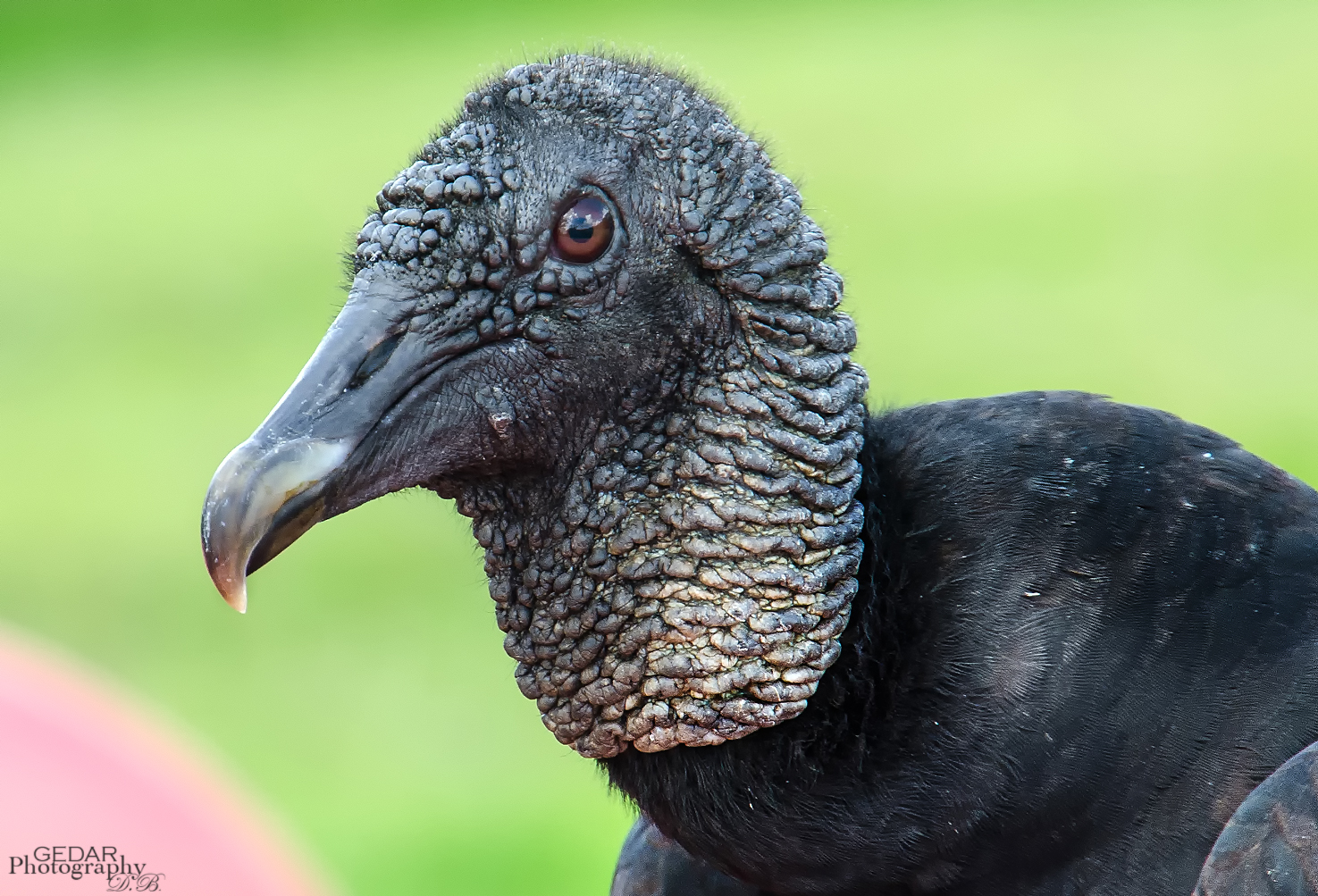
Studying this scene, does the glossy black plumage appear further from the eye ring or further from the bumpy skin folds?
the eye ring

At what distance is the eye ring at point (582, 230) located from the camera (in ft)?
7.98

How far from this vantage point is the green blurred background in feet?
22.1

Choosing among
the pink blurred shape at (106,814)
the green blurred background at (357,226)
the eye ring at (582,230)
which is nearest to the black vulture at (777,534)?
the eye ring at (582,230)

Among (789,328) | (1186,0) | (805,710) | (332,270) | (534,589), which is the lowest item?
(805,710)

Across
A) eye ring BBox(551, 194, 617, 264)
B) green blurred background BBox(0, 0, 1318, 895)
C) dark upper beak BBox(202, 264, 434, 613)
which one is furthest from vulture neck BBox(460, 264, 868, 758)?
green blurred background BBox(0, 0, 1318, 895)

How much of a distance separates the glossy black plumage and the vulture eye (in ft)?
1.93

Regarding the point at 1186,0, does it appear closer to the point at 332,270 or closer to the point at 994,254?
the point at 994,254

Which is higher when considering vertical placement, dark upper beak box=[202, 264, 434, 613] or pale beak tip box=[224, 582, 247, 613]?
dark upper beak box=[202, 264, 434, 613]

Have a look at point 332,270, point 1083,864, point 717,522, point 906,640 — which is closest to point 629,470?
→ point 717,522

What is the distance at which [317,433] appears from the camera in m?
2.28

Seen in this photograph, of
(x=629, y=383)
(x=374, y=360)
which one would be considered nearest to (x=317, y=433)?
(x=374, y=360)

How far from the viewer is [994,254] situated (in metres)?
10.1

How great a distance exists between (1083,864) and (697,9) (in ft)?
37.2
